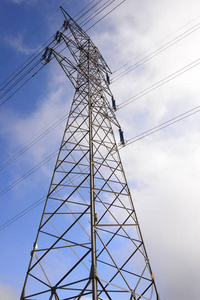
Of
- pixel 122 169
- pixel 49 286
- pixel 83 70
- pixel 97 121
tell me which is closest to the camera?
pixel 49 286

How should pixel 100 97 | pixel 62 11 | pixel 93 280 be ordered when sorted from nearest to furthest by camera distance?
pixel 93 280 < pixel 100 97 < pixel 62 11

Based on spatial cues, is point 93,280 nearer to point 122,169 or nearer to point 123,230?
point 123,230

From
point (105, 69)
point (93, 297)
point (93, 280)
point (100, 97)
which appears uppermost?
point (105, 69)

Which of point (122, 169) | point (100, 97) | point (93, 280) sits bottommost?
point (93, 280)

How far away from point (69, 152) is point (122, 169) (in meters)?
2.42

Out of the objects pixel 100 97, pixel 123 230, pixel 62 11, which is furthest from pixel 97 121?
pixel 62 11

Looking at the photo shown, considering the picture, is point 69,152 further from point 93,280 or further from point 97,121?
point 93,280

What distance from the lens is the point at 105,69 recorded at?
13984mm

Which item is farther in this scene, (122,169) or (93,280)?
(122,169)

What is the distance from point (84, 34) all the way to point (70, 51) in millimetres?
4061

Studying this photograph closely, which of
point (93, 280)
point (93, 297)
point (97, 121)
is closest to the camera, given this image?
point (93, 297)

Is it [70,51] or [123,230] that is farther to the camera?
[70,51]

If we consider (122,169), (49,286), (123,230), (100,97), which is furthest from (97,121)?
(49,286)

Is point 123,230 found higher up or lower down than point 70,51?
lower down
